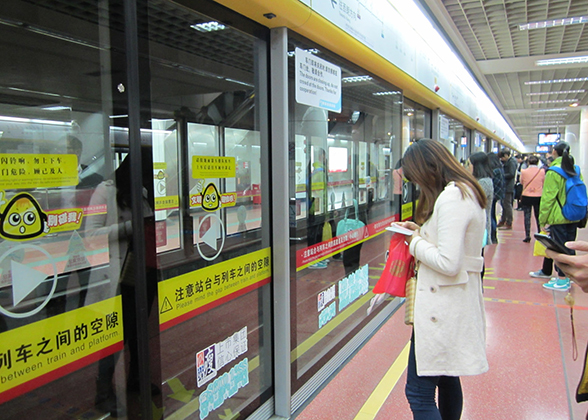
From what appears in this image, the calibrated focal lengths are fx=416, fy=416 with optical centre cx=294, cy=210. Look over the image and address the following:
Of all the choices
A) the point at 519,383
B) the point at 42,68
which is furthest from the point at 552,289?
the point at 42,68

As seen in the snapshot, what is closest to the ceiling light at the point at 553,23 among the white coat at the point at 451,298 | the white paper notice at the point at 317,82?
the white paper notice at the point at 317,82

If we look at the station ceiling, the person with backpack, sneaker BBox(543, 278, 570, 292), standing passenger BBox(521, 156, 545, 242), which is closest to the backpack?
the person with backpack

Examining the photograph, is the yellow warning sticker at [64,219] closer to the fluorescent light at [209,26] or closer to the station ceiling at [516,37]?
the fluorescent light at [209,26]

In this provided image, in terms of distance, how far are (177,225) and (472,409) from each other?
2.06 m

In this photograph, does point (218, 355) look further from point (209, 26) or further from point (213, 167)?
point (209, 26)

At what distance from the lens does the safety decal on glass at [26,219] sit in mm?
1315

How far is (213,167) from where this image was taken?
2.06 meters

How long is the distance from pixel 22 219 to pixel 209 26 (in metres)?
1.32

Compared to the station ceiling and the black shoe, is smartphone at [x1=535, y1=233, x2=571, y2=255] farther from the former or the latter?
the station ceiling

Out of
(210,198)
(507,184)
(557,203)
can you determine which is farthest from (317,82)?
(507,184)

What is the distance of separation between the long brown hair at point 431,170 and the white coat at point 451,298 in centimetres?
10

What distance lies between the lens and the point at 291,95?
2.39 meters

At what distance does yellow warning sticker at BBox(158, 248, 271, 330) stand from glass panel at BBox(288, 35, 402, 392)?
0.85 feet

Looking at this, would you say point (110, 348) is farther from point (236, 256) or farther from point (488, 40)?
point (488, 40)
